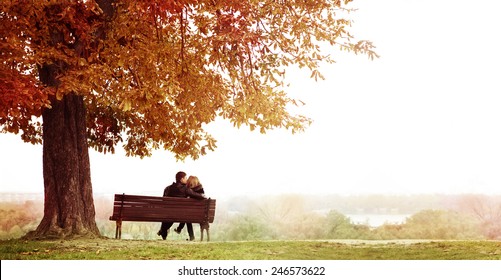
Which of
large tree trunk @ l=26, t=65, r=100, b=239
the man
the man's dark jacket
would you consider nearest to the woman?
the man

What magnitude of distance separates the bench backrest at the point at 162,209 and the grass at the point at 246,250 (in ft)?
1.97

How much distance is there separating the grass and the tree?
1460mm

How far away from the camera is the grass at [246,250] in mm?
12156

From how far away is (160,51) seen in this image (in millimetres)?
14492

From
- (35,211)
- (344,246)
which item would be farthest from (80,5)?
(344,246)

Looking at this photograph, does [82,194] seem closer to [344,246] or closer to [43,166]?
[43,166]

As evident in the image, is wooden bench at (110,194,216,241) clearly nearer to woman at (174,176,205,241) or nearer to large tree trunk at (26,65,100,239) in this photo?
woman at (174,176,205,241)

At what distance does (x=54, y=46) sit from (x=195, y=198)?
15.3ft

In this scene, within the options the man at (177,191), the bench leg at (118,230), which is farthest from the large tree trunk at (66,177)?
the man at (177,191)

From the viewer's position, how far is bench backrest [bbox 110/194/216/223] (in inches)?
563

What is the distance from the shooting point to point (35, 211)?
55.9ft

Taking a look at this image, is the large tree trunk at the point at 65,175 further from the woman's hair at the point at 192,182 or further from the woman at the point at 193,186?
the woman's hair at the point at 192,182

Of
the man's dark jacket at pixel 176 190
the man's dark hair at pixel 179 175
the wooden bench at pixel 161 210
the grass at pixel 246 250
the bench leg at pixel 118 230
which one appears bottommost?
the grass at pixel 246 250

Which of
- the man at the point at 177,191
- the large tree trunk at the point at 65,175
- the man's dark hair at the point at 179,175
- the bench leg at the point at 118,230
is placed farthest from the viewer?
the man's dark hair at the point at 179,175
